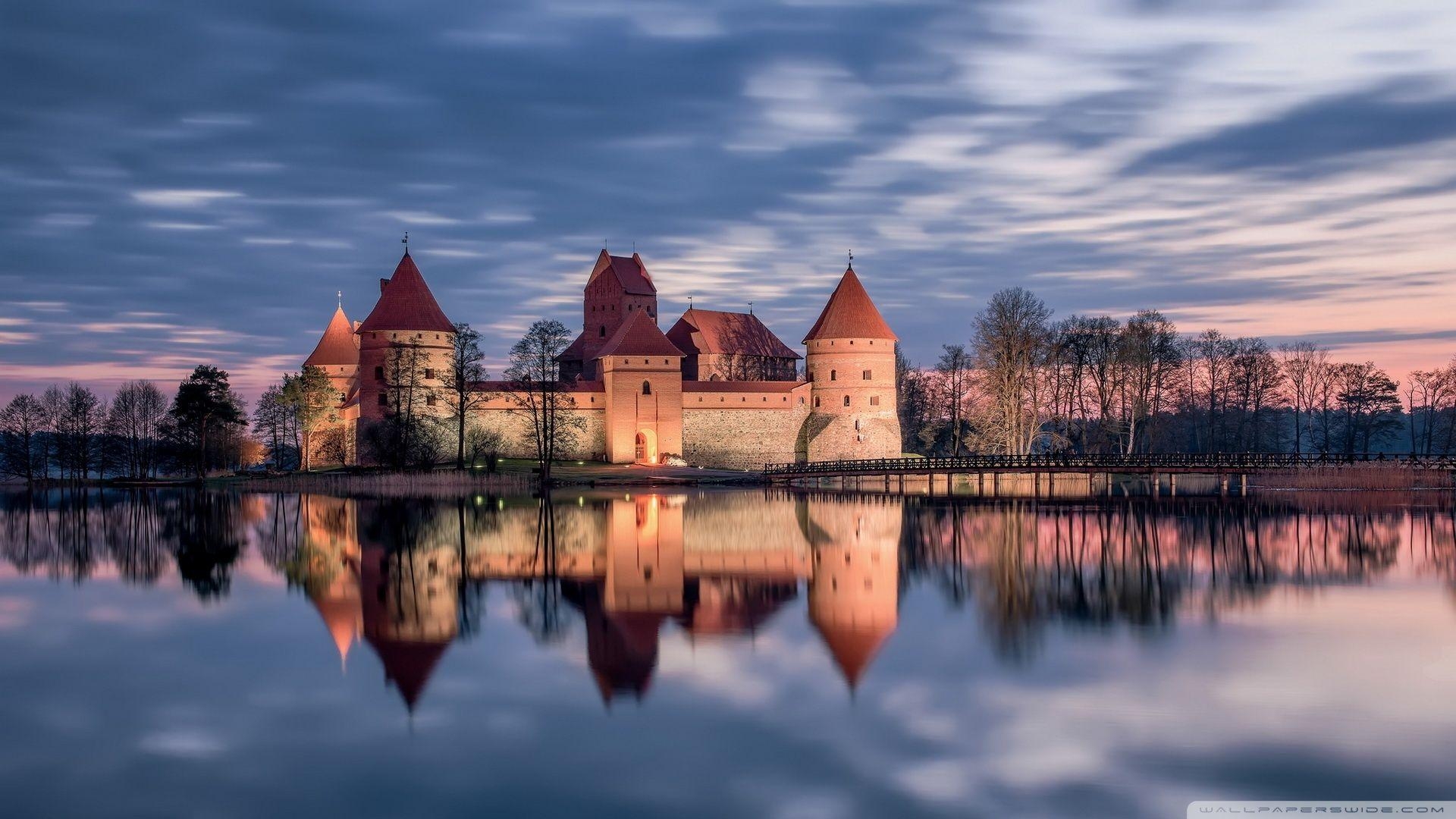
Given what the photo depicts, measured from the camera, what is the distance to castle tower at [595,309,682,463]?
45.7 metres

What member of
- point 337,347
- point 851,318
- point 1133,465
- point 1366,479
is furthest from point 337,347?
point 1366,479

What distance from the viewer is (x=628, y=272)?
183 ft

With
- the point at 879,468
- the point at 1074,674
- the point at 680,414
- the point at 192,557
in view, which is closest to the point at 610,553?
the point at 192,557

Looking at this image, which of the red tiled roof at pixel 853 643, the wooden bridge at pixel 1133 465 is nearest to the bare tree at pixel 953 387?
the wooden bridge at pixel 1133 465

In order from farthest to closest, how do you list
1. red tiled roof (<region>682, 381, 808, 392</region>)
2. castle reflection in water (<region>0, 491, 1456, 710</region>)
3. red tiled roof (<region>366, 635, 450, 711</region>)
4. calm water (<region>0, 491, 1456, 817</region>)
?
red tiled roof (<region>682, 381, 808, 392</region>)
castle reflection in water (<region>0, 491, 1456, 710</region>)
red tiled roof (<region>366, 635, 450, 711</region>)
calm water (<region>0, 491, 1456, 817</region>)

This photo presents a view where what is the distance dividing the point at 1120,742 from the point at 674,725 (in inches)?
139

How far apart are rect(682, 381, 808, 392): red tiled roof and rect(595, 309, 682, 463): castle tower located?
0.94 metres

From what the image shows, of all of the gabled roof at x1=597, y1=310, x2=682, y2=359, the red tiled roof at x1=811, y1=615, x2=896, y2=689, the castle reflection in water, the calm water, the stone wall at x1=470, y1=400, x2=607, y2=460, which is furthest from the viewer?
the stone wall at x1=470, y1=400, x2=607, y2=460

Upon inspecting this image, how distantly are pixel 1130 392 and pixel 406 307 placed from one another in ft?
93.1

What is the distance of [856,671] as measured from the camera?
11.9 meters

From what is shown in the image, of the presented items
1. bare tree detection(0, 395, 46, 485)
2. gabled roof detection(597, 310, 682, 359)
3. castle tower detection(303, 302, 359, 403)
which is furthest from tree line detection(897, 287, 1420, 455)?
bare tree detection(0, 395, 46, 485)

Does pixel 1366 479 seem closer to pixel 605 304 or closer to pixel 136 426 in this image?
pixel 605 304

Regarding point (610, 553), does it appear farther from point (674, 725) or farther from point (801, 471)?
point (801, 471)

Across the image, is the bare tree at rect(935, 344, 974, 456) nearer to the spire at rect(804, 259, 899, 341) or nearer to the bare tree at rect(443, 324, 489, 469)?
the spire at rect(804, 259, 899, 341)
